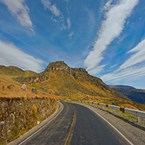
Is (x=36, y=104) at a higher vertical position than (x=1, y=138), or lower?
higher

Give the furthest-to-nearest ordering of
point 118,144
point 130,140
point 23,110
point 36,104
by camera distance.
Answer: point 36,104 < point 23,110 < point 130,140 < point 118,144

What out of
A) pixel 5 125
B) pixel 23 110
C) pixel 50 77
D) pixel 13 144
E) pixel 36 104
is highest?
pixel 50 77

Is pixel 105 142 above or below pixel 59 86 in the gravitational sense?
below

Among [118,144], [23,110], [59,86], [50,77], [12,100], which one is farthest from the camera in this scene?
[50,77]

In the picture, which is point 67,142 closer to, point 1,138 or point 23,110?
point 1,138

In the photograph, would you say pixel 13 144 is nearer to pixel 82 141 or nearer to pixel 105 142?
pixel 82 141

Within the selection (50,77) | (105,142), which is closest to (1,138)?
(105,142)

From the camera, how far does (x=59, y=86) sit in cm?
17275

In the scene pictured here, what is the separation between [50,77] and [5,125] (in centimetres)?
18222

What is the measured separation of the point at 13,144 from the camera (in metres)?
10.6

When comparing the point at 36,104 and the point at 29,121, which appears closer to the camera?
the point at 29,121

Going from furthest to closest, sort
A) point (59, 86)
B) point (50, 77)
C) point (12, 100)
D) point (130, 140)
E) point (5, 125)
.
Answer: point (50, 77) → point (59, 86) → point (12, 100) → point (5, 125) → point (130, 140)

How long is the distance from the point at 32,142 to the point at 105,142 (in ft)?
12.8

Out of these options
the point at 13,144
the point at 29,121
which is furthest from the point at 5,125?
the point at 29,121
